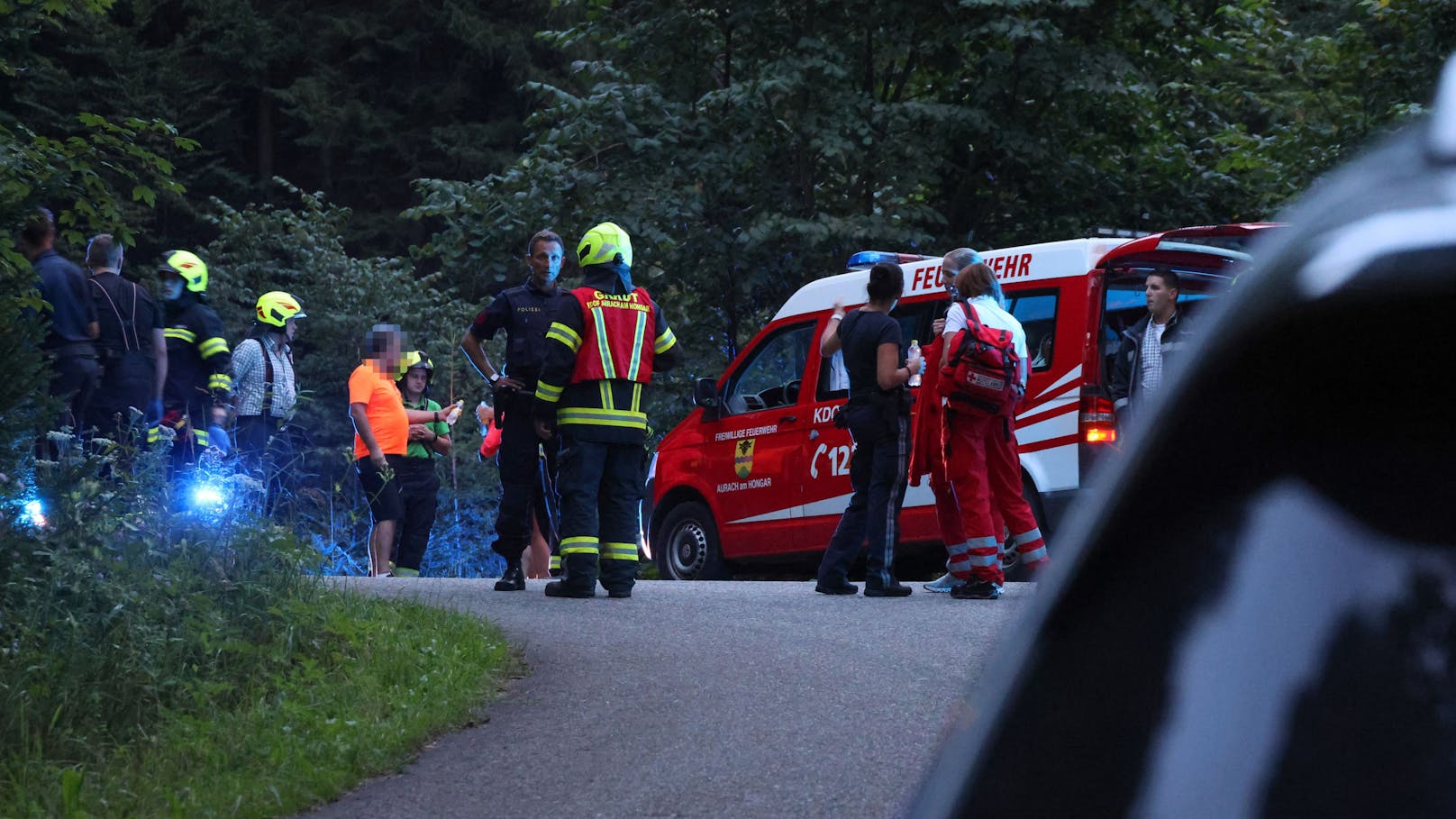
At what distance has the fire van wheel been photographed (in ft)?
42.1

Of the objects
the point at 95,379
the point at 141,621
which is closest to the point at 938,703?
the point at 141,621

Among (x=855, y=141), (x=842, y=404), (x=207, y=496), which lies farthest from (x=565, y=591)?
(x=855, y=141)

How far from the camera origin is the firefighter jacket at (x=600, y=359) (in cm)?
908

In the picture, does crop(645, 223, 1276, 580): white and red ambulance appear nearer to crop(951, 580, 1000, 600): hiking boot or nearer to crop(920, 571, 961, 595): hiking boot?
crop(920, 571, 961, 595): hiking boot

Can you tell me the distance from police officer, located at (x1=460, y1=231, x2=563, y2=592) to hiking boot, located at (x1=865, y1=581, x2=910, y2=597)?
1.88 metres

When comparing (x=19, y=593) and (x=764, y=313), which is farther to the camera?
(x=764, y=313)

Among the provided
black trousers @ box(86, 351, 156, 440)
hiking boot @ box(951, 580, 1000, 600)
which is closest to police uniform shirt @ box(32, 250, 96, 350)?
black trousers @ box(86, 351, 156, 440)

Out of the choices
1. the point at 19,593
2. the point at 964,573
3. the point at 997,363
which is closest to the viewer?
the point at 19,593

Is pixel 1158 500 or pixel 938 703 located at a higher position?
pixel 1158 500

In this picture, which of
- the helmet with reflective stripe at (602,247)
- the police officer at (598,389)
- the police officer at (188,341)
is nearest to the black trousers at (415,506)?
the police officer at (188,341)

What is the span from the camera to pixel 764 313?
60.9 ft

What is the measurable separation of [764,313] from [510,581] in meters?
8.76

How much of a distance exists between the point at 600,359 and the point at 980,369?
6.32ft

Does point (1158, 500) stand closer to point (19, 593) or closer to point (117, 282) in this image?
point (19, 593)
